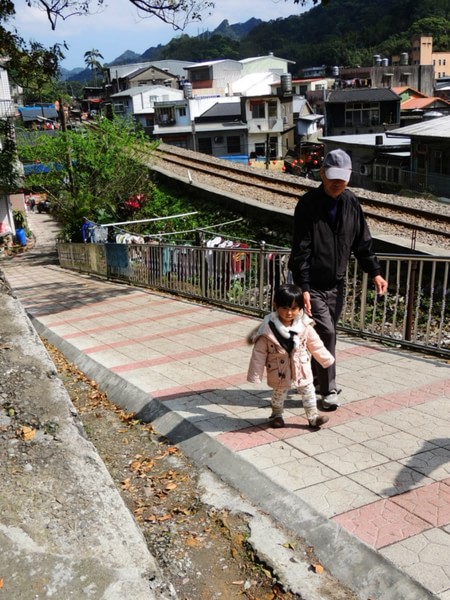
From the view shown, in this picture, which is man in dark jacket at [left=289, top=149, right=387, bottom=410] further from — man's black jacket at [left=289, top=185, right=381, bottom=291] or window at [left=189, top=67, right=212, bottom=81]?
window at [left=189, top=67, right=212, bottom=81]

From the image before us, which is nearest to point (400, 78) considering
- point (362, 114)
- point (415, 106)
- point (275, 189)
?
point (415, 106)

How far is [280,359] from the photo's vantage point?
175 inches

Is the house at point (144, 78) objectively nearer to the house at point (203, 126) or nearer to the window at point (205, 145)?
the house at point (203, 126)

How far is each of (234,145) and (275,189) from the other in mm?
31378

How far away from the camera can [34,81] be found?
14.6m

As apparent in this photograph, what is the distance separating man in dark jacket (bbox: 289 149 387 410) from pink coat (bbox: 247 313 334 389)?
0.23m

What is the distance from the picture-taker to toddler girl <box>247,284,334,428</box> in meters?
4.38

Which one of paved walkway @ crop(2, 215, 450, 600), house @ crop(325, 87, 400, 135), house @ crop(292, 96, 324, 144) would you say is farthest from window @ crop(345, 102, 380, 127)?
paved walkway @ crop(2, 215, 450, 600)

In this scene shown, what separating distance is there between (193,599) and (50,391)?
1.82 m

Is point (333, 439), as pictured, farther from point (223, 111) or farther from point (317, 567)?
point (223, 111)

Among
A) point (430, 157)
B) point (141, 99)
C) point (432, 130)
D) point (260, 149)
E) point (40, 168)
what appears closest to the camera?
point (432, 130)

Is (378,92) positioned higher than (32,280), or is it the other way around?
(378,92)

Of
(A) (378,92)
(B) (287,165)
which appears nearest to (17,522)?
(B) (287,165)

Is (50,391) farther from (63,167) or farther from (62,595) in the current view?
(63,167)
